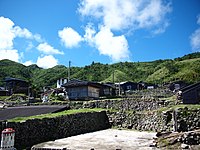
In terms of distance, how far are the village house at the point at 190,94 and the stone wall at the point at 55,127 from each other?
774 cm

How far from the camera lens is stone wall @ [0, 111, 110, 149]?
42.8 ft

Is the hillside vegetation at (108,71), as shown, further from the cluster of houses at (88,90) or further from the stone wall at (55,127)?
the stone wall at (55,127)

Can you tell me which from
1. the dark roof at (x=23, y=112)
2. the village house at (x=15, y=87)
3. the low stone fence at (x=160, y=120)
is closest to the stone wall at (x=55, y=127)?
the low stone fence at (x=160, y=120)

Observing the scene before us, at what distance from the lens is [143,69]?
8406 cm

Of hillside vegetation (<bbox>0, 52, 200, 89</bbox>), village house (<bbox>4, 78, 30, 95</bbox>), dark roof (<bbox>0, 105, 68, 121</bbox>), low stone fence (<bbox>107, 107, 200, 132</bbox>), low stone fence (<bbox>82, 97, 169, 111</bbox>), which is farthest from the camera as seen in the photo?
hillside vegetation (<bbox>0, 52, 200, 89</bbox>)

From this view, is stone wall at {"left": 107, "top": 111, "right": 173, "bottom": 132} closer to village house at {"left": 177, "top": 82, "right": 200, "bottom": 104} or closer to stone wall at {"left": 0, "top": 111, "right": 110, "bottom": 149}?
stone wall at {"left": 0, "top": 111, "right": 110, "bottom": 149}

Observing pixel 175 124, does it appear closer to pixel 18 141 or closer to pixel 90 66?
pixel 18 141

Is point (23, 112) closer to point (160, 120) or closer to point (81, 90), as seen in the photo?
point (160, 120)

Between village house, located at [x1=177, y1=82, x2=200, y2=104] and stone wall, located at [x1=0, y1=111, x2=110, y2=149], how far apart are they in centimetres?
774

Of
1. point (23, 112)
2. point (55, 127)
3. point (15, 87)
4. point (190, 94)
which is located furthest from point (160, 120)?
point (15, 87)

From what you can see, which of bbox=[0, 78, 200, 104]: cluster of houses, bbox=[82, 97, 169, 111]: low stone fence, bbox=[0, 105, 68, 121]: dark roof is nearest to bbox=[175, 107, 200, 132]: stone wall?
bbox=[82, 97, 169, 111]: low stone fence

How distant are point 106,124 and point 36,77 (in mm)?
71305

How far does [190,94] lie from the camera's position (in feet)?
70.9

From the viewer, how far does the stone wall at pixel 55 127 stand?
13.1 meters
